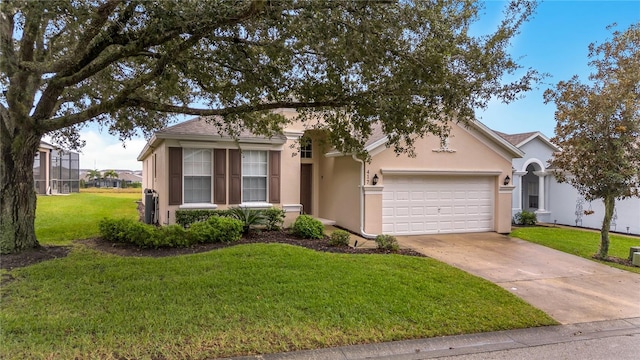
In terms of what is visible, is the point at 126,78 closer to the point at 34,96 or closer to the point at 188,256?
the point at 34,96

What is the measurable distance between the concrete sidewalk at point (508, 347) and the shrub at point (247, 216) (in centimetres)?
707

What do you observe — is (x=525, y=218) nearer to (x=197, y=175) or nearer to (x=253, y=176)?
(x=253, y=176)

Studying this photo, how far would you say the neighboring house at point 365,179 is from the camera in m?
12.3

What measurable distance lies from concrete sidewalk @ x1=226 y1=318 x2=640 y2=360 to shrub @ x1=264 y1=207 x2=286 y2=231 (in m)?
7.79

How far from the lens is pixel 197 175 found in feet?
40.6

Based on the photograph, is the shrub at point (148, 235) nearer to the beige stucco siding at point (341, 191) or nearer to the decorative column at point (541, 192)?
the beige stucco siding at point (341, 191)

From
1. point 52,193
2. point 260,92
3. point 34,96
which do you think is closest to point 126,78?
point 34,96

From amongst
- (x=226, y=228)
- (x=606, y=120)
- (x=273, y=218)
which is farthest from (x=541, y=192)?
(x=226, y=228)

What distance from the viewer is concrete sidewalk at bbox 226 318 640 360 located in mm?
4539

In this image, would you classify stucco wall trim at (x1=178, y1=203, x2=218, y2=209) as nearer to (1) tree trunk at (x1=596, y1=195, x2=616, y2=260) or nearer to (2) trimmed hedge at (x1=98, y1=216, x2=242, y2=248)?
(2) trimmed hedge at (x1=98, y1=216, x2=242, y2=248)

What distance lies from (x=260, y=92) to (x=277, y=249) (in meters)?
3.57

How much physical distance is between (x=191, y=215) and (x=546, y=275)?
9.76 m

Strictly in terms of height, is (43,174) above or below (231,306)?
above

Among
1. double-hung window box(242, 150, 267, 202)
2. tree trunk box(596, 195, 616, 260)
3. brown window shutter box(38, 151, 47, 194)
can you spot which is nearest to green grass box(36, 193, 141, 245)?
double-hung window box(242, 150, 267, 202)
